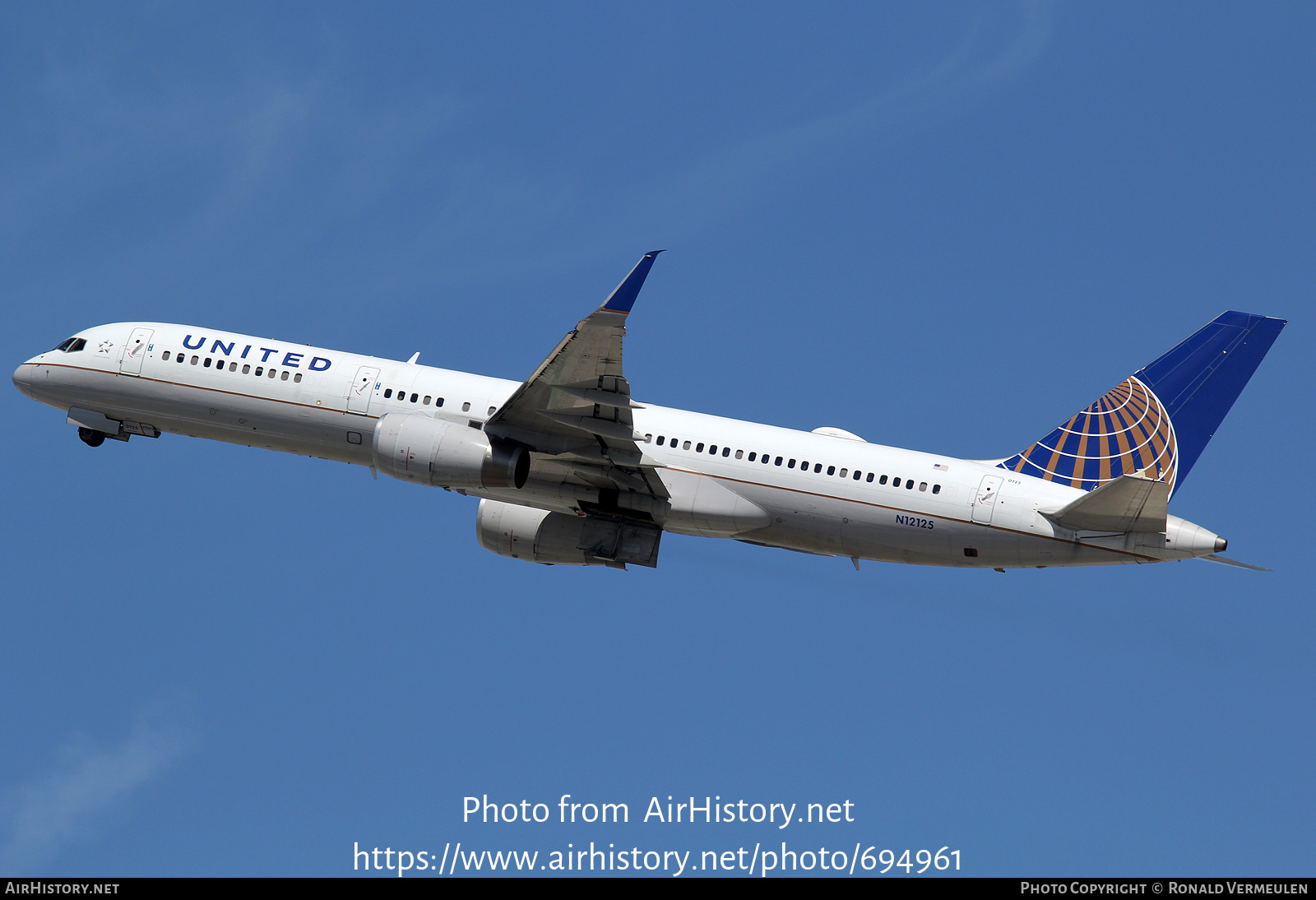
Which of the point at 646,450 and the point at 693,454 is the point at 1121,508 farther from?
the point at 646,450

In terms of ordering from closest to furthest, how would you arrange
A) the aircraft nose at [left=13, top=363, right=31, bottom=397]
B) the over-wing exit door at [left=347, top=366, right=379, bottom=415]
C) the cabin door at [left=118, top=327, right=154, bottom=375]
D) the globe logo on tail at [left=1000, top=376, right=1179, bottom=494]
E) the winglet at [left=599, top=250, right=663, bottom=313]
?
the winglet at [left=599, top=250, right=663, bottom=313]
the globe logo on tail at [left=1000, top=376, right=1179, bottom=494]
the over-wing exit door at [left=347, top=366, right=379, bottom=415]
the cabin door at [left=118, top=327, right=154, bottom=375]
the aircraft nose at [left=13, top=363, right=31, bottom=397]

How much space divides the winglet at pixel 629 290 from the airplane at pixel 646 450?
4 cm

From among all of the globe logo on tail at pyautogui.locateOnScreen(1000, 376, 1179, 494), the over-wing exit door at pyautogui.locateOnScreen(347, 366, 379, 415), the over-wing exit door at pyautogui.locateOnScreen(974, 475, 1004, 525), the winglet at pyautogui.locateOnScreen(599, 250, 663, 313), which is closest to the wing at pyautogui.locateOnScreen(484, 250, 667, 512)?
the winglet at pyautogui.locateOnScreen(599, 250, 663, 313)

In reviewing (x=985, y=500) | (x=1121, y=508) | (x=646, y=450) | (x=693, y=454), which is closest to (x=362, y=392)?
(x=646, y=450)

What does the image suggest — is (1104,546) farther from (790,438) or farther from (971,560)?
(790,438)

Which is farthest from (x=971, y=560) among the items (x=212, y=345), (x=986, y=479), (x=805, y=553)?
(x=212, y=345)

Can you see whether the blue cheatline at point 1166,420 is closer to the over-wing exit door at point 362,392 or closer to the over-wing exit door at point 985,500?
the over-wing exit door at point 985,500

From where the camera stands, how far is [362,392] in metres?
37.6

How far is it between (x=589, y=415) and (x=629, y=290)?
432 cm

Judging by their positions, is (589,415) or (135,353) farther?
(135,353)

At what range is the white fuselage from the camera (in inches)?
1355

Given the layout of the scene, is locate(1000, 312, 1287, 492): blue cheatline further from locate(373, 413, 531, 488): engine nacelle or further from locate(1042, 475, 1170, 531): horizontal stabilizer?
locate(373, 413, 531, 488): engine nacelle

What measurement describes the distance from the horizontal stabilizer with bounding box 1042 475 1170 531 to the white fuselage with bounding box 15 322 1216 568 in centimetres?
30
